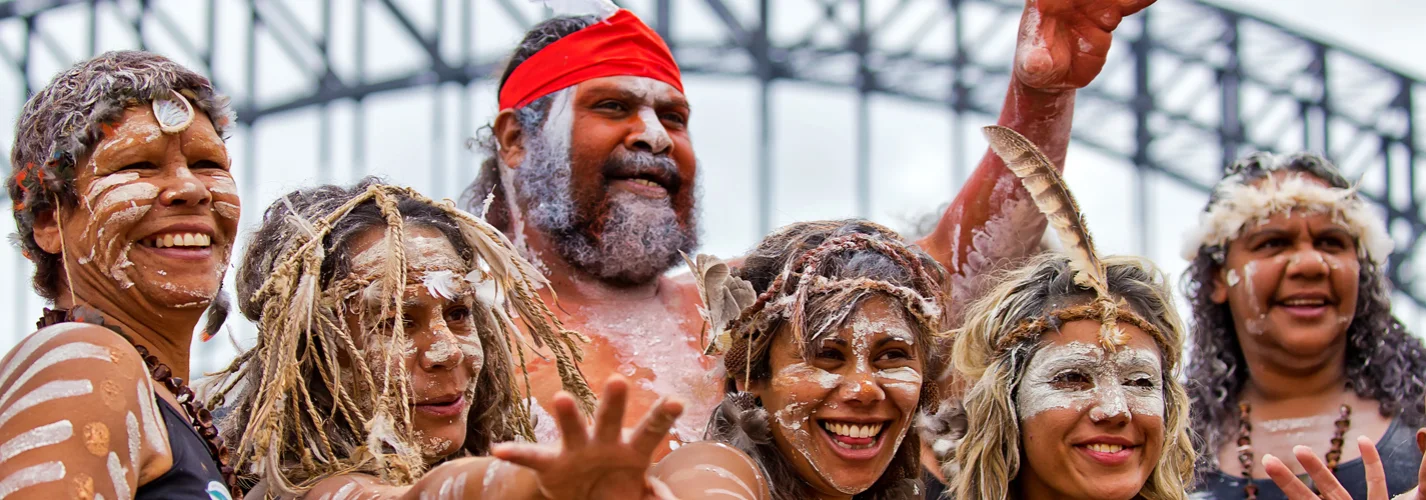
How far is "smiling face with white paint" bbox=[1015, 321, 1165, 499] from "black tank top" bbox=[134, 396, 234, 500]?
67.6 inches

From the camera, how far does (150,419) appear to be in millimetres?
2588

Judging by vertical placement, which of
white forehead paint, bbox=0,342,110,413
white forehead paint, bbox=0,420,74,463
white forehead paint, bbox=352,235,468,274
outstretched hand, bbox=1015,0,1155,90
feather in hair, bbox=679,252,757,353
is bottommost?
white forehead paint, bbox=0,420,74,463

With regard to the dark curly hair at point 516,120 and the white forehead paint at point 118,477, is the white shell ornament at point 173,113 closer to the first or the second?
the white forehead paint at point 118,477

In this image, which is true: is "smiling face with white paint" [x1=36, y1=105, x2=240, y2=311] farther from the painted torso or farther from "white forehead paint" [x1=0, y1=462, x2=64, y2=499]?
the painted torso

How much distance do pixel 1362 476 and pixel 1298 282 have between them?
1.88 ft

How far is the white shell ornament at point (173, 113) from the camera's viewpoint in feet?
9.55

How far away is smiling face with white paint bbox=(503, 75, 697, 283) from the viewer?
4332 millimetres

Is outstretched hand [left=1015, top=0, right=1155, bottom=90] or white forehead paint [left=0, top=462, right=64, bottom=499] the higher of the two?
outstretched hand [left=1015, top=0, right=1155, bottom=90]

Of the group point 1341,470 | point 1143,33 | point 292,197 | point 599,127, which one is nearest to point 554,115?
point 599,127

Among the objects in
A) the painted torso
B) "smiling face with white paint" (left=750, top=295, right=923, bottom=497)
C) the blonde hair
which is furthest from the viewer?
the painted torso

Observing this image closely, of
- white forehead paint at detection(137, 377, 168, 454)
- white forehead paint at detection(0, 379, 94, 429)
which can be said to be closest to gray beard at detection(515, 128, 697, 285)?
white forehead paint at detection(137, 377, 168, 454)

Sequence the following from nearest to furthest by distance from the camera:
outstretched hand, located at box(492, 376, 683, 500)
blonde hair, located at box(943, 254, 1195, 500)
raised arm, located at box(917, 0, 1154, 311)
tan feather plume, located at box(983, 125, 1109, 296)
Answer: outstretched hand, located at box(492, 376, 683, 500)
blonde hair, located at box(943, 254, 1195, 500)
tan feather plume, located at box(983, 125, 1109, 296)
raised arm, located at box(917, 0, 1154, 311)

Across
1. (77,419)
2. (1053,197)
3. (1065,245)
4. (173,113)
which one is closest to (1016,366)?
(1065,245)

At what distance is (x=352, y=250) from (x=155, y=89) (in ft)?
1.54
